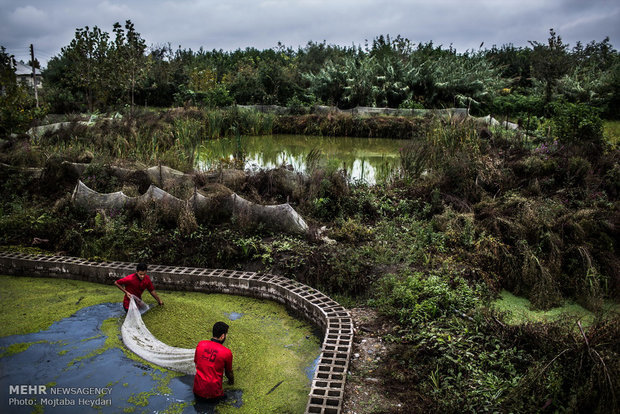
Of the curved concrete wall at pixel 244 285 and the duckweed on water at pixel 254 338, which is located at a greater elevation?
the curved concrete wall at pixel 244 285

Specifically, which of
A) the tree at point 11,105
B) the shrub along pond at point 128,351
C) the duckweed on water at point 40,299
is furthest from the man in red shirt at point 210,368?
the tree at point 11,105

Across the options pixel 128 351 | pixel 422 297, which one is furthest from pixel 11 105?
pixel 422 297

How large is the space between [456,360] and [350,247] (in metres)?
2.51

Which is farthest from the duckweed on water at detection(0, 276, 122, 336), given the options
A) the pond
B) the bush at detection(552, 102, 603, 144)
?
the bush at detection(552, 102, 603, 144)

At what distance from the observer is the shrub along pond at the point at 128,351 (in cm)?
346

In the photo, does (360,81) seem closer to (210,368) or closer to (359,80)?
(359,80)

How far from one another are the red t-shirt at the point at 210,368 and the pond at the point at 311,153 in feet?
16.6

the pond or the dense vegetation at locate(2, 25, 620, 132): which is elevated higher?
the dense vegetation at locate(2, 25, 620, 132)

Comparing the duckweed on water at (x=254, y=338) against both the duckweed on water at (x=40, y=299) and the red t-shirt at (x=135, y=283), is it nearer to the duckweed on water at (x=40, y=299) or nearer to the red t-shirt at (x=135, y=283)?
the red t-shirt at (x=135, y=283)

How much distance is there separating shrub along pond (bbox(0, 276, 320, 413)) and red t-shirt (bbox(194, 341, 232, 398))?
0.11 m

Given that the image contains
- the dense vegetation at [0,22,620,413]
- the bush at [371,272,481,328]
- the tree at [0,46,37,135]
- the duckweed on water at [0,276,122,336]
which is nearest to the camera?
the dense vegetation at [0,22,620,413]

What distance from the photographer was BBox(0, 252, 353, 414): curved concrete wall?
3.84 m

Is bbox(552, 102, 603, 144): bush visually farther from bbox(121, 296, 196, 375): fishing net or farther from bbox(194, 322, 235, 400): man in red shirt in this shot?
bbox(121, 296, 196, 375): fishing net

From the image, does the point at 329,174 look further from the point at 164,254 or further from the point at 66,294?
the point at 66,294
